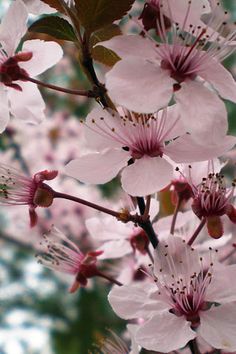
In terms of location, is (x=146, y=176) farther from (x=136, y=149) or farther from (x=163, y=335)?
(x=163, y=335)

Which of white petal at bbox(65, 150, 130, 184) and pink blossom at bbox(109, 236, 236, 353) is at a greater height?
white petal at bbox(65, 150, 130, 184)

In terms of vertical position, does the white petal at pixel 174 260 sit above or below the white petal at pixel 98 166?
below

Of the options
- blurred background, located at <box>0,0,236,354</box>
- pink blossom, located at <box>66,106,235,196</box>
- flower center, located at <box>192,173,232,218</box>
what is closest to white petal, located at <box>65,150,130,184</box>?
pink blossom, located at <box>66,106,235,196</box>

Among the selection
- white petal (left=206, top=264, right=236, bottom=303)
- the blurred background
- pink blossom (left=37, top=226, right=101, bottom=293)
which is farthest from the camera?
the blurred background

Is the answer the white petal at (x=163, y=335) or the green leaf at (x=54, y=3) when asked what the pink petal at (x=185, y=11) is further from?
the white petal at (x=163, y=335)

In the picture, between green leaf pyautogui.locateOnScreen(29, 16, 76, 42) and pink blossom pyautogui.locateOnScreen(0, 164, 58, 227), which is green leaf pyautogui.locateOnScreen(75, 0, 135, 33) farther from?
pink blossom pyautogui.locateOnScreen(0, 164, 58, 227)

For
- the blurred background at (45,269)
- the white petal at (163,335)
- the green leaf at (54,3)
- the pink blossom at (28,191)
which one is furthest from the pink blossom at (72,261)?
the blurred background at (45,269)

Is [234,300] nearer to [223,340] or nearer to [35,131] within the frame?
[223,340]
